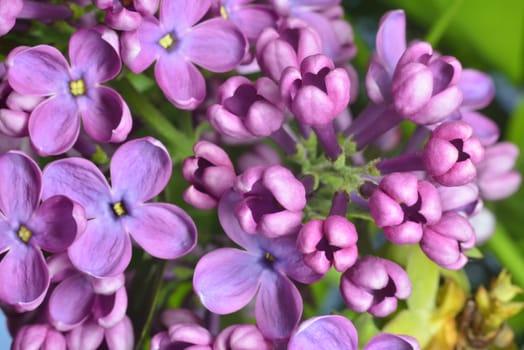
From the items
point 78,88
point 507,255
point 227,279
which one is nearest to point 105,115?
point 78,88

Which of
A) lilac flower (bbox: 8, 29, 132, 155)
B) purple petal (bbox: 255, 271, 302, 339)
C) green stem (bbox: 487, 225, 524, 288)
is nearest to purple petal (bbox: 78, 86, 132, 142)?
lilac flower (bbox: 8, 29, 132, 155)

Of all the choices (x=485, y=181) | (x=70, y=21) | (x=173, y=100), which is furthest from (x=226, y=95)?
(x=485, y=181)

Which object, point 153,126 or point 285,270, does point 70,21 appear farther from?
point 285,270

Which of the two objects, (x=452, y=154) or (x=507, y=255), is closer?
(x=452, y=154)

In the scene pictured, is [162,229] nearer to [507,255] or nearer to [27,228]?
[27,228]

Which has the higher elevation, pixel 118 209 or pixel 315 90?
pixel 315 90

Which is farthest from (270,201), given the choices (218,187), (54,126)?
(54,126)

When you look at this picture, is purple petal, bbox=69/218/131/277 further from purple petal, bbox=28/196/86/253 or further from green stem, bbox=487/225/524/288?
green stem, bbox=487/225/524/288
